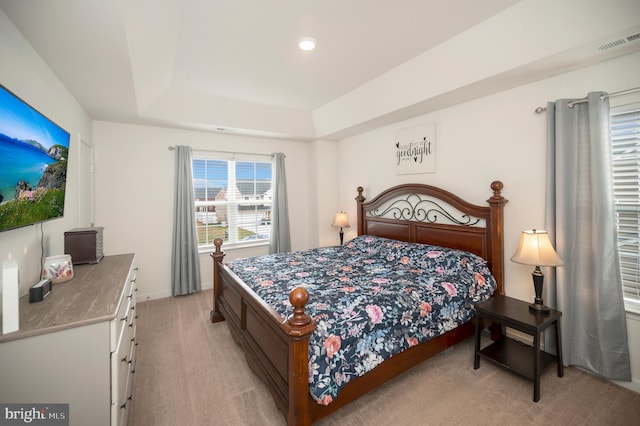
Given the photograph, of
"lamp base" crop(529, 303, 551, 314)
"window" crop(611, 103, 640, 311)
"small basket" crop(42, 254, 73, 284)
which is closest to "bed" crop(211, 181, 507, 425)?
"lamp base" crop(529, 303, 551, 314)

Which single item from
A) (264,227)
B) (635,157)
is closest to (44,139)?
(264,227)

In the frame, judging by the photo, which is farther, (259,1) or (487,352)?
(487,352)

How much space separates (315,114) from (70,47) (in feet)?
10.3

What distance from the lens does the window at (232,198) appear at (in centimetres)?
443

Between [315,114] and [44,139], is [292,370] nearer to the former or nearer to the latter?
[44,139]

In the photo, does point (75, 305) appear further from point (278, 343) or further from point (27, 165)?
point (278, 343)

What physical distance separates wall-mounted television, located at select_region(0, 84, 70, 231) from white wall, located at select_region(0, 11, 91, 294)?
139 mm

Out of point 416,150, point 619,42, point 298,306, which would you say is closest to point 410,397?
point 298,306

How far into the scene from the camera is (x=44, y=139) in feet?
6.04

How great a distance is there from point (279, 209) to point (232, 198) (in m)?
0.79

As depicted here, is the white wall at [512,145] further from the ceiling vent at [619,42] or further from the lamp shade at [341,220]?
the lamp shade at [341,220]

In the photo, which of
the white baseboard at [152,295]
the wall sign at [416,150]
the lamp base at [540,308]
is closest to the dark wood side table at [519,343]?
the lamp base at [540,308]

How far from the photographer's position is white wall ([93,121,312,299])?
371cm

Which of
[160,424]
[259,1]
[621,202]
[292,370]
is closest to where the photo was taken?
[292,370]
